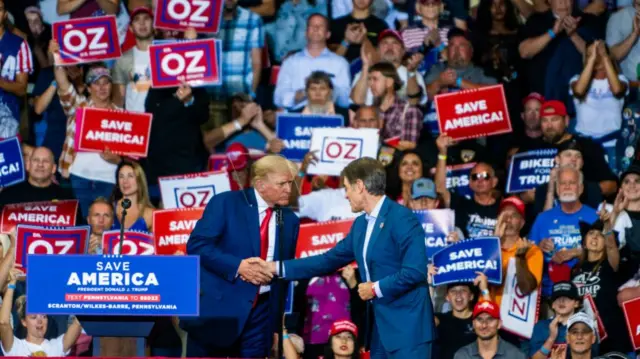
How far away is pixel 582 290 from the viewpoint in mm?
11102

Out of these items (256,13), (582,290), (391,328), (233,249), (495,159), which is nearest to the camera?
(391,328)

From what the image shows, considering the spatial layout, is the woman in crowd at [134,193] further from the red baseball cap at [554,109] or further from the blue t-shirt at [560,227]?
the red baseball cap at [554,109]

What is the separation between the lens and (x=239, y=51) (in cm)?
1395

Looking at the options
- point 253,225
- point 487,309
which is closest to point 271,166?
point 253,225

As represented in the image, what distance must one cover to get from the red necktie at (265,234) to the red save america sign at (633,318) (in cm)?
322

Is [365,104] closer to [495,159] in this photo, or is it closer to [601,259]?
[495,159]

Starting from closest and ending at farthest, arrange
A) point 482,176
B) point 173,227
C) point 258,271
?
point 258,271 → point 173,227 → point 482,176

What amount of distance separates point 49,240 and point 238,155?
178cm

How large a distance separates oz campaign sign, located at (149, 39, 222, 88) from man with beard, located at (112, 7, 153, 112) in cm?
48

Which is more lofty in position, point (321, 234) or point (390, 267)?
point (321, 234)

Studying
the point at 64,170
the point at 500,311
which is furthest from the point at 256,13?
the point at 500,311

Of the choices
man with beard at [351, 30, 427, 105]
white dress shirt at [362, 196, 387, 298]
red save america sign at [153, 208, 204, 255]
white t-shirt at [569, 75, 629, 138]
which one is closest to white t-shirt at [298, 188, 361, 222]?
red save america sign at [153, 208, 204, 255]

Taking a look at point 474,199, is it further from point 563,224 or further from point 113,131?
point 113,131

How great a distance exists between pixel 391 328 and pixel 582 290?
11.6 ft
